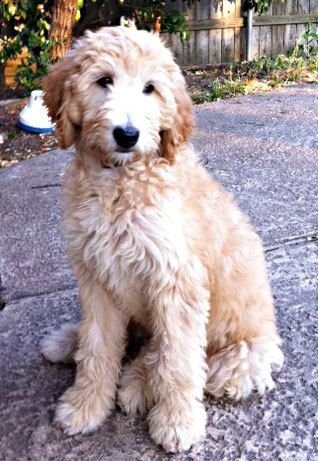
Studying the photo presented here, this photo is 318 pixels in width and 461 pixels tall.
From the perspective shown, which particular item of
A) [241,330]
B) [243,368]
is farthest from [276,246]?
[243,368]

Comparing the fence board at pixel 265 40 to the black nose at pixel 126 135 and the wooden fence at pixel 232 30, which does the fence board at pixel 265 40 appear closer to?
the wooden fence at pixel 232 30

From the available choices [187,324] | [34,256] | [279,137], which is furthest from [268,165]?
[187,324]

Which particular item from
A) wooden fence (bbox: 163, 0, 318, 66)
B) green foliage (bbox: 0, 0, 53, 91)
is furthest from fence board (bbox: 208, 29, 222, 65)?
green foliage (bbox: 0, 0, 53, 91)

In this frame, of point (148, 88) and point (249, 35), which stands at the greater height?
point (148, 88)

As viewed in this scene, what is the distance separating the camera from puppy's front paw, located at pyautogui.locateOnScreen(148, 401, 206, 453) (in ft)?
Result: 8.71

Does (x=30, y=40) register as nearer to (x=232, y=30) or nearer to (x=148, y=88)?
(x=232, y=30)

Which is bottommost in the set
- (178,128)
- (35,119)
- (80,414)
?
(80,414)

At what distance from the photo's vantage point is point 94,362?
2.85 meters

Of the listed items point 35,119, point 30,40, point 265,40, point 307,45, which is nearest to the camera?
point 35,119

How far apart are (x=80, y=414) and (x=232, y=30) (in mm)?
9369

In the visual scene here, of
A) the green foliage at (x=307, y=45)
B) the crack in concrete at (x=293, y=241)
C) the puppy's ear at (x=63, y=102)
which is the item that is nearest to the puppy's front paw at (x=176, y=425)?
the puppy's ear at (x=63, y=102)

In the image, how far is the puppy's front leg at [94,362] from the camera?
2.80 meters

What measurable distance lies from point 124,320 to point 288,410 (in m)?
0.85

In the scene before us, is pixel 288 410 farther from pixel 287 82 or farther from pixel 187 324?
pixel 287 82
